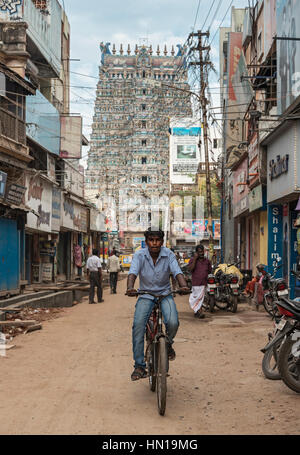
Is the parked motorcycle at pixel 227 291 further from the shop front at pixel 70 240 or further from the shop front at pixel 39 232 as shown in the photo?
the shop front at pixel 70 240

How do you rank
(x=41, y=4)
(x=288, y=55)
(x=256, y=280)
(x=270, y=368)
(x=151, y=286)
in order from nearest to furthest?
(x=151, y=286) < (x=270, y=368) < (x=288, y=55) < (x=256, y=280) < (x=41, y=4)

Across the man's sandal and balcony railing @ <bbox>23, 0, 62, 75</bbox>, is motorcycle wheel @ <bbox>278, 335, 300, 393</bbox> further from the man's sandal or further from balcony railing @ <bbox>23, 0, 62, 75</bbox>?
balcony railing @ <bbox>23, 0, 62, 75</bbox>

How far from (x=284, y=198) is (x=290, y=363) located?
939 cm

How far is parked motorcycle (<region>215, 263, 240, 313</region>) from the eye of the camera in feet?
43.9

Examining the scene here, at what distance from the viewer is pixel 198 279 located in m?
12.6

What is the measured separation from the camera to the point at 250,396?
17.6 ft

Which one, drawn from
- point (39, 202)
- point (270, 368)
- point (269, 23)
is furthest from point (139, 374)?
point (39, 202)

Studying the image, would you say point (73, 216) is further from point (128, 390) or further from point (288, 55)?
point (128, 390)

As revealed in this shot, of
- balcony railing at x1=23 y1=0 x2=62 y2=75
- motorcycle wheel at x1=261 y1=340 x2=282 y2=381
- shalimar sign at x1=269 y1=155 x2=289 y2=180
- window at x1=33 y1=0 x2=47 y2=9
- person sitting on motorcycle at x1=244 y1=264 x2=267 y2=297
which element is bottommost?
motorcycle wheel at x1=261 y1=340 x2=282 y2=381

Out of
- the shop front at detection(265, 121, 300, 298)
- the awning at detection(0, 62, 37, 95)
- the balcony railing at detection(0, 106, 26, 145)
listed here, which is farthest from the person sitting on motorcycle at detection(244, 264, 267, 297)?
the awning at detection(0, 62, 37, 95)

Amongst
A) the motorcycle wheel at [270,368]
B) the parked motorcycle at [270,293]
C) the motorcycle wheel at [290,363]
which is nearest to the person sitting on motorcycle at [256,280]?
the parked motorcycle at [270,293]

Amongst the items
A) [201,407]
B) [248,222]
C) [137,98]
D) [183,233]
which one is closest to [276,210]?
[248,222]

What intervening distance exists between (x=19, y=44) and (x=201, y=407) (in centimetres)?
1899
